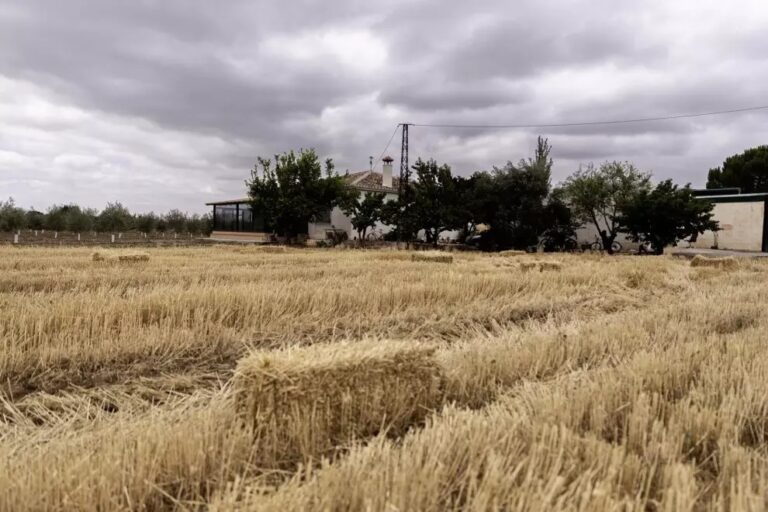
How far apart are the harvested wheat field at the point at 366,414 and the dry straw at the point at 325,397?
12mm

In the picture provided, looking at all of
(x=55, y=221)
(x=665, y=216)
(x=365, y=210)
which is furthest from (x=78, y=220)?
(x=665, y=216)

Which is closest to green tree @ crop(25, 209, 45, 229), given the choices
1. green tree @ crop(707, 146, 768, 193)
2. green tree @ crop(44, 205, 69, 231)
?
green tree @ crop(44, 205, 69, 231)

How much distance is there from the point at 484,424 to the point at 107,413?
8.48ft

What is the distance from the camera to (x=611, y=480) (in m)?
2.23

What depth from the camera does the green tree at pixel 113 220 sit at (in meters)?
61.1

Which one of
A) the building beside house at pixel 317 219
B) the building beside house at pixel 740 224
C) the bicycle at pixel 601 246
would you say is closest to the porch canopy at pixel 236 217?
the building beside house at pixel 317 219

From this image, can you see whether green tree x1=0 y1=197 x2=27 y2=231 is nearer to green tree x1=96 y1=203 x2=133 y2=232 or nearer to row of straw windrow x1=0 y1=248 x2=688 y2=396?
green tree x1=96 y1=203 x2=133 y2=232

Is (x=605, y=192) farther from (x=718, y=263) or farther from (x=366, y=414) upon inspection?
(x=366, y=414)

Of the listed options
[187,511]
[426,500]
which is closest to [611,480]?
[426,500]

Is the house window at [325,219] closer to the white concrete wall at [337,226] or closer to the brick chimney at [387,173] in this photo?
the white concrete wall at [337,226]

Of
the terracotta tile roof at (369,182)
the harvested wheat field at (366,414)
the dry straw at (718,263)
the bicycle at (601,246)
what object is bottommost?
the harvested wheat field at (366,414)

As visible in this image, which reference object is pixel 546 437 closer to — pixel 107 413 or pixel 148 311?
pixel 107 413

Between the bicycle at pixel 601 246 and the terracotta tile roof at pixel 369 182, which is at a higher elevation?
the terracotta tile roof at pixel 369 182

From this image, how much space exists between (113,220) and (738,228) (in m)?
63.3
